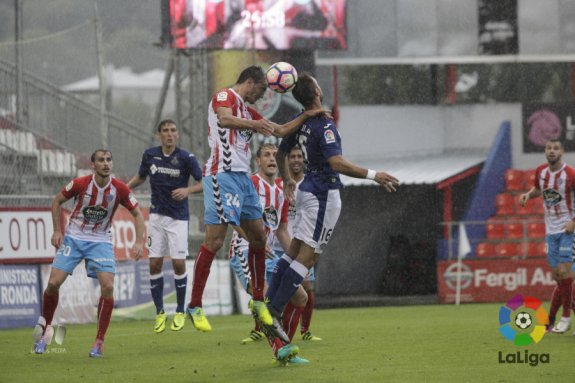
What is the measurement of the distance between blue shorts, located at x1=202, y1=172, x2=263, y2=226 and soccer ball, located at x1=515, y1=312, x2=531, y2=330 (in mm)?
3866

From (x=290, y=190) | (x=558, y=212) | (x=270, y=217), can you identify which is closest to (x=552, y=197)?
(x=558, y=212)

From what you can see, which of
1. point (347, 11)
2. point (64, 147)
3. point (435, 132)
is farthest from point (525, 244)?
point (64, 147)

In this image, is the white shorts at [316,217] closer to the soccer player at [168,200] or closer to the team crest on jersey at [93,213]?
the team crest on jersey at [93,213]

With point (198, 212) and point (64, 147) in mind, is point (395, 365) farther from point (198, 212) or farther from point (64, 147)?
point (198, 212)

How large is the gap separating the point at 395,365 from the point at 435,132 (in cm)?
2352

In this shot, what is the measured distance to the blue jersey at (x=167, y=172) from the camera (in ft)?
51.5

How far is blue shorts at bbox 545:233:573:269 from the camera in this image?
15.2 metres

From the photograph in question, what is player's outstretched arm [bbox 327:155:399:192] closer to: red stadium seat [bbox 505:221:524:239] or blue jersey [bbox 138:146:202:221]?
blue jersey [bbox 138:146:202:221]

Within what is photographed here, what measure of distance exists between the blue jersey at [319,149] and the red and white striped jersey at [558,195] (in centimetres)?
552

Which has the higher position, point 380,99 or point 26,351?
point 380,99

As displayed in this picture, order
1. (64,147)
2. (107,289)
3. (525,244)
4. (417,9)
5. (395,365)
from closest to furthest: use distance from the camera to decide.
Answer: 1. (395,365)
2. (107,289)
3. (64,147)
4. (525,244)
5. (417,9)

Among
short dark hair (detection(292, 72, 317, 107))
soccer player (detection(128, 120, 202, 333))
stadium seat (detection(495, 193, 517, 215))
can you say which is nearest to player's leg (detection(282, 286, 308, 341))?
short dark hair (detection(292, 72, 317, 107))

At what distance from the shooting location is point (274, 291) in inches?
416

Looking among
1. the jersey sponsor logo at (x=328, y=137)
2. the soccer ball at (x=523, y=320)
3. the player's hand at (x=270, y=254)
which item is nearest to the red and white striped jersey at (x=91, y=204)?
the player's hand at (x=270, y=254)
